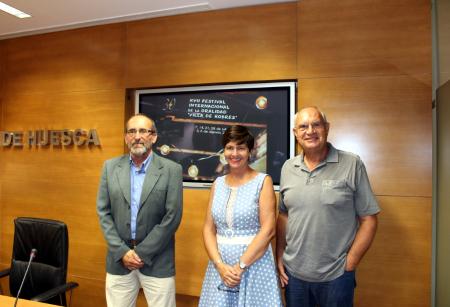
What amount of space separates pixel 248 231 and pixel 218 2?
2.02 metres

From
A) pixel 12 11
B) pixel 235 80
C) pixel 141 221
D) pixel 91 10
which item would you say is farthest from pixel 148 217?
pixel 12 11

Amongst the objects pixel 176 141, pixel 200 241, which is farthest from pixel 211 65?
pixel 200 241

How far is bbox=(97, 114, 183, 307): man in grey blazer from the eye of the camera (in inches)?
85.5

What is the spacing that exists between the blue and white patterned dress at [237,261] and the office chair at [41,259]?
961 millimetres

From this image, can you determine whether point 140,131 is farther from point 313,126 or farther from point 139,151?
point 313,126

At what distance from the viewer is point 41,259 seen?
2.32 meters

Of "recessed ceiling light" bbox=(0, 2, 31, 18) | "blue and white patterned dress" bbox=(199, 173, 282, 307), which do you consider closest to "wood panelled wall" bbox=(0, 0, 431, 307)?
"recessed ceiling light" bbox=(0, 2, 31, 18)

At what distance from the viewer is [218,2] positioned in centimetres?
288

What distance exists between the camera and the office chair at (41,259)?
2.22 meters

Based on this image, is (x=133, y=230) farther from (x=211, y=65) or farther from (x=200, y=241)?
(x=211, y=65)

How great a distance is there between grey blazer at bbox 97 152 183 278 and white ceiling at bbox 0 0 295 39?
1.57 m

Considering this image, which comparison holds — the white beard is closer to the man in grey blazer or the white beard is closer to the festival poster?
the man in grey blazer

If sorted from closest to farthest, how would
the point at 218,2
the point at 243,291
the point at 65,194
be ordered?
1. the point at 243,291
2. the point at 218,2
3. the point at 65,194

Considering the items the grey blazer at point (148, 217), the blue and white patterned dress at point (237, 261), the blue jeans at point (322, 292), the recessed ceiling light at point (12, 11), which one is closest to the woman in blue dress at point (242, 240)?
the blue and white patterned dress at point (237, 261)
